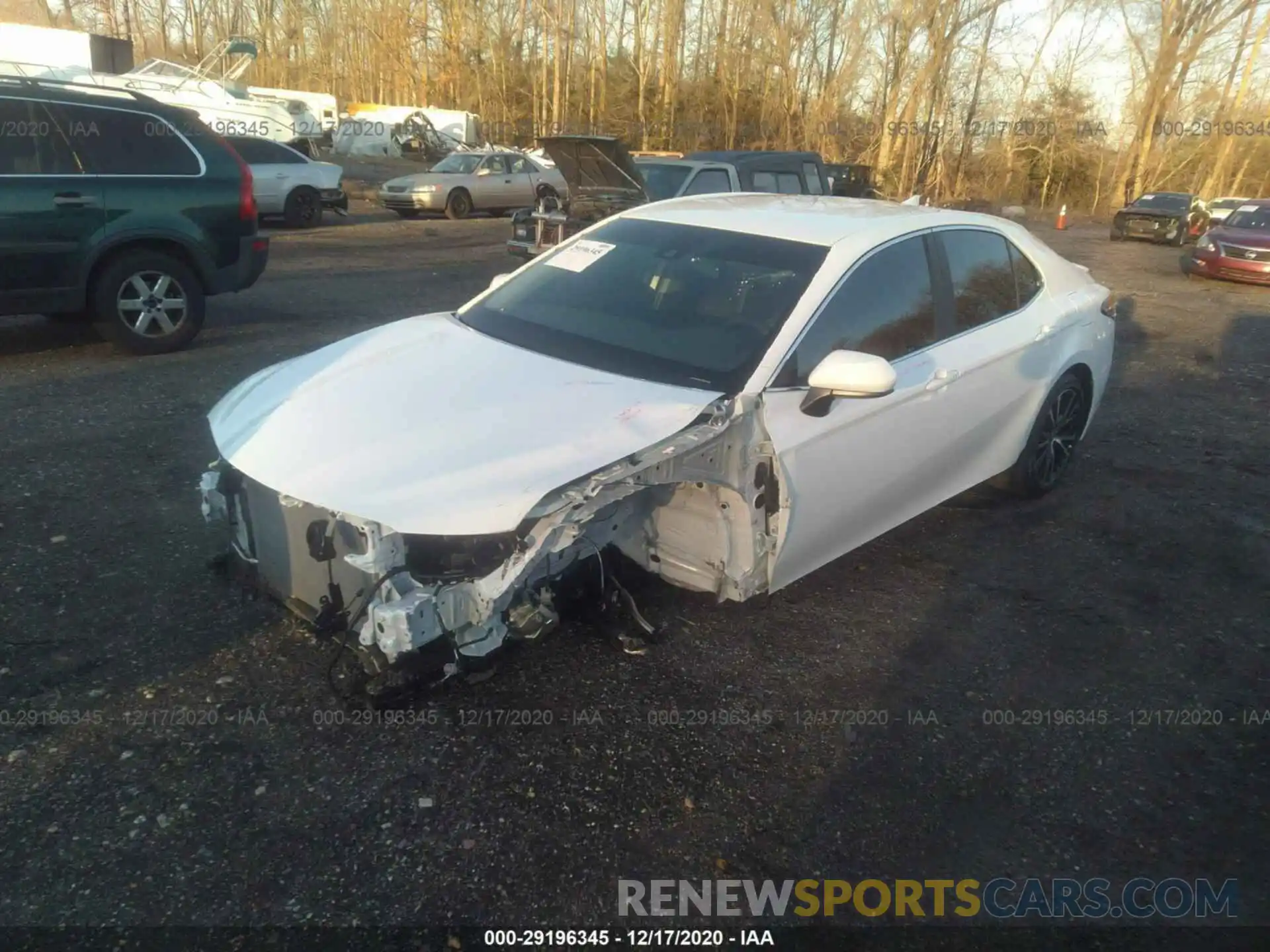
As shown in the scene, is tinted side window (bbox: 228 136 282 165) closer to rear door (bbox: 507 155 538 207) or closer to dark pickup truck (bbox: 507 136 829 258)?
rear door (bbox: 507 155 538 207)

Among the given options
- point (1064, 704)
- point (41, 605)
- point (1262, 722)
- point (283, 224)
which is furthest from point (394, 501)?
point (283, 224)

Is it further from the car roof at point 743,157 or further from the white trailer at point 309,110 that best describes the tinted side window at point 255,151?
the white trailer at point 309,110

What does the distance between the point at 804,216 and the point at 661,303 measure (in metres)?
0.88

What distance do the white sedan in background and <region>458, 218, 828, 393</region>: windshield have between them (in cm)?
1255

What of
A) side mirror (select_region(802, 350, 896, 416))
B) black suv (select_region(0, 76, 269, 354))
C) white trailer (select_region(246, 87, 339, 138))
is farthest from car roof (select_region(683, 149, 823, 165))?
white trailer (select_region(246, 87, 339, 138))

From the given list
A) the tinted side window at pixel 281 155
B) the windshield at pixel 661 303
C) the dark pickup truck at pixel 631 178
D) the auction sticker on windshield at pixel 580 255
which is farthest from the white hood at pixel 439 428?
the tinted side window at pixel 281 155

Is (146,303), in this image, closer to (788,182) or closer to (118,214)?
(118,214)

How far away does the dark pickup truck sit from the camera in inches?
425

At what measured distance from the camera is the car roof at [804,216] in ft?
13.0

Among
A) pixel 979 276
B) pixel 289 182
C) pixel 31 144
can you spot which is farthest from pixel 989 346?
pixel 289 182

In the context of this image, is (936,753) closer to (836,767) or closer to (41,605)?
(836,767)

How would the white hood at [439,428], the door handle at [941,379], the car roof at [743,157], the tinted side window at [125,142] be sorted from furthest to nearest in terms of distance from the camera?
the car roof at [743,157]
the tinted side window at [125,142]
the door handle at [941,379]
the white hood at [439,428]

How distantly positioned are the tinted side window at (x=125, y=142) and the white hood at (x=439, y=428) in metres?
4.21

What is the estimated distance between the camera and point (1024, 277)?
482 centimetres
